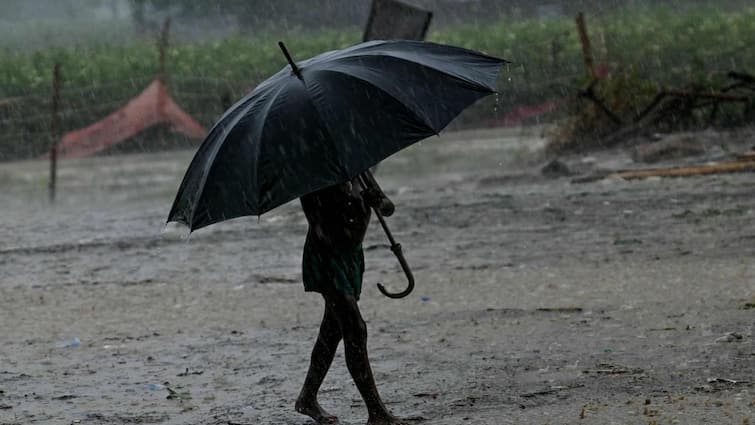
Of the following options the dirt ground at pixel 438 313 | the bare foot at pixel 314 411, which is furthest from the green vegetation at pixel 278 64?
the bare foot at pixel 314 411

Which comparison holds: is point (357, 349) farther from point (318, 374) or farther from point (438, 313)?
point (438, 313)

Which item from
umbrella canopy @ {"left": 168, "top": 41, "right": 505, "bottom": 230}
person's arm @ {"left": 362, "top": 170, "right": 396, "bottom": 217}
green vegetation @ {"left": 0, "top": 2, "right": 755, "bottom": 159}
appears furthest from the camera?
green vegetation @ {"left": 0, "top": 2, "right": 755, "bottom": 159}

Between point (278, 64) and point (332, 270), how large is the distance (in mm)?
33307

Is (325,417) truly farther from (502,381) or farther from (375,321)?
Answer: (375,321)

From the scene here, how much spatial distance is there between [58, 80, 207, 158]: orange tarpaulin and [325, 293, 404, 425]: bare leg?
2136cm

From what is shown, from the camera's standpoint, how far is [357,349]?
5430mm

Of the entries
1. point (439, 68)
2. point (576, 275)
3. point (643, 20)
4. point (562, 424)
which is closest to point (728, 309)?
point (576, 275)

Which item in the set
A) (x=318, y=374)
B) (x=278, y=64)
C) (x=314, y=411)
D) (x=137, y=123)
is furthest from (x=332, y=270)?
(x=278, y=64)

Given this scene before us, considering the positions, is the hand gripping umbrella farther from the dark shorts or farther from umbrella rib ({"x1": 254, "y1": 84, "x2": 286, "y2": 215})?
the dark shorts

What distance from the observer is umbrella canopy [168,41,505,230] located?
498 cm

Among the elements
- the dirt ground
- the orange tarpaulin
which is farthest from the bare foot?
the orange tarpaulin

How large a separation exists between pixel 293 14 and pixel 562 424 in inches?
2279

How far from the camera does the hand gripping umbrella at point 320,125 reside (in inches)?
196

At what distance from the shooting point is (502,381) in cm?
641
